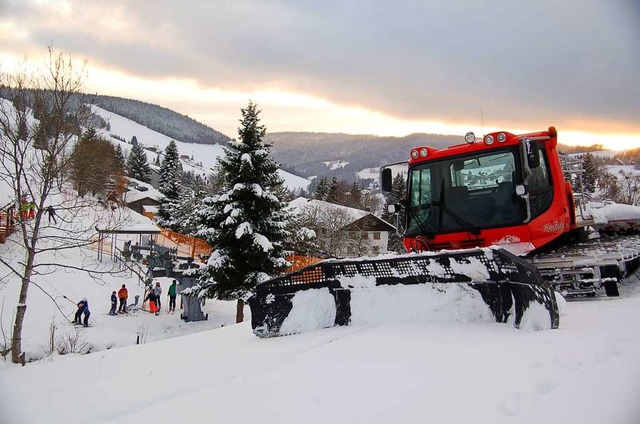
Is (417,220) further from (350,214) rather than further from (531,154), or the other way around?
(350,214)

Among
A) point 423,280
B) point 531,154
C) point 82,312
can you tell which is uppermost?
point 531,154

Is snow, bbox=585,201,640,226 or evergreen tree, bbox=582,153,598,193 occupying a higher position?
evergreen tree, bbox=582,153,598,193

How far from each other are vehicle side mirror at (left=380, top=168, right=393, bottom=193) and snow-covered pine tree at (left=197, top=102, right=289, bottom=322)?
1159 centimetres

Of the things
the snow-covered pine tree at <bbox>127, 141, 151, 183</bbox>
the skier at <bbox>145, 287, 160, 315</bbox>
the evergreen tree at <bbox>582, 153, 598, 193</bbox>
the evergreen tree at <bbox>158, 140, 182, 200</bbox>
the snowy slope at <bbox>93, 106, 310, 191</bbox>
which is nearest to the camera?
the evergreen tree at <bbox>582, 153, 598, 193</bbox>

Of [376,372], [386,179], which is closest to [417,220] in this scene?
[386,179]

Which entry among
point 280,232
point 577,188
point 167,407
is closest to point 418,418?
point 167,407

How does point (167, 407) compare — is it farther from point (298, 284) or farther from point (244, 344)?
point (298, 284)

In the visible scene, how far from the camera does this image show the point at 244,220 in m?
19.6

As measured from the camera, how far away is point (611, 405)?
2.76 metres

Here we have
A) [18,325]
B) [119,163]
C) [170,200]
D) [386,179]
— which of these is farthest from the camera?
[119,163]

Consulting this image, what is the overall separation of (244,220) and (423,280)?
48.0ft

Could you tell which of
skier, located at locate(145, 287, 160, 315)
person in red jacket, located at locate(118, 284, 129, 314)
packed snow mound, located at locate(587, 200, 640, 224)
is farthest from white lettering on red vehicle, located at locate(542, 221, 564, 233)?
skier, located at locate(145, 287, 160, 315)

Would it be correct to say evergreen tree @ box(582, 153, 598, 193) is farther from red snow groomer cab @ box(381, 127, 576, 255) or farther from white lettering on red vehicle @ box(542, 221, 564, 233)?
white lettering on red vehicle @ box(542, 221, 564, 233)

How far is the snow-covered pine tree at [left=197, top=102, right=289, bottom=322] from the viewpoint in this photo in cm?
1942
